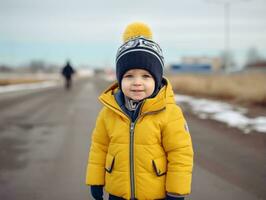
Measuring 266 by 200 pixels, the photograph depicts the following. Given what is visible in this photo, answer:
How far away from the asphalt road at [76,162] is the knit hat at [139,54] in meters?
2.57

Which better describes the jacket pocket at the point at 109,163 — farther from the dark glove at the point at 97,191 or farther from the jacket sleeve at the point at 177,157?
the jacket sleeve at the point at 177,157

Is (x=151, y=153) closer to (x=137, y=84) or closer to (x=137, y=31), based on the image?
(x=137, y=84)

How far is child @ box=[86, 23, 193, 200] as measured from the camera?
254 cm

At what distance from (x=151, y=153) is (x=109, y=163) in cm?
30

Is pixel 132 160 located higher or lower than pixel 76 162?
higher

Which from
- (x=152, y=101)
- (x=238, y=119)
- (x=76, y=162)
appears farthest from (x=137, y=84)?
(x=238, y=119)

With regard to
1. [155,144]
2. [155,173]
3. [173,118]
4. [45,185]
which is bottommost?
[45,185]

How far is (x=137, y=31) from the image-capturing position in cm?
271

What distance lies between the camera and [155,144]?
257cm

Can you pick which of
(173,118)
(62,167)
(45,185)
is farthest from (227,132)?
(173,118)

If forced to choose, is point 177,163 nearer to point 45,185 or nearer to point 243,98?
point 45,185

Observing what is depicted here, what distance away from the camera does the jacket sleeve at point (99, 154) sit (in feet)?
9.01

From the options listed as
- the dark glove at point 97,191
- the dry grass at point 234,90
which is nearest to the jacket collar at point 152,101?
the dark glove at point 97,191

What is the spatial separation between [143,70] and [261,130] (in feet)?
26.8
